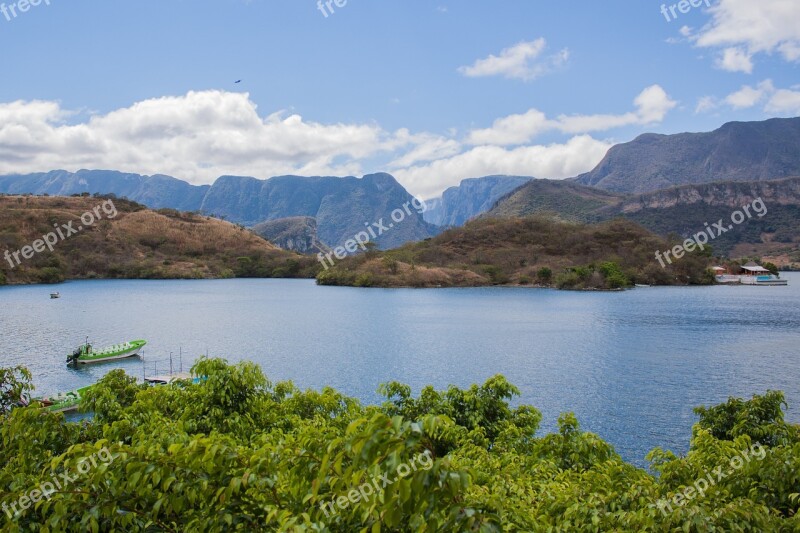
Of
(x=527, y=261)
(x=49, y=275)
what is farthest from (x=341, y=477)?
(x=49, y=275)

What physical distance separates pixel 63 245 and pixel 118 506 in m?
173

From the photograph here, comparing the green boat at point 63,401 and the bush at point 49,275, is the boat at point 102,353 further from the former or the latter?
the bush at point 49,275

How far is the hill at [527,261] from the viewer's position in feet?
428

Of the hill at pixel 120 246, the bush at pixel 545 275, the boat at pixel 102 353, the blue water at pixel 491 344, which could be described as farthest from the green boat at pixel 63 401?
the bush at pixel 545 275

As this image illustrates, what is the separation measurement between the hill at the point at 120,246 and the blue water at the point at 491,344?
161 feet

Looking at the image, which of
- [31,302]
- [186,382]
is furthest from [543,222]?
[186,382]

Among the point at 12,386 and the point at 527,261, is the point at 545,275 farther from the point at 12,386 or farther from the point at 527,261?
the point at 12,386

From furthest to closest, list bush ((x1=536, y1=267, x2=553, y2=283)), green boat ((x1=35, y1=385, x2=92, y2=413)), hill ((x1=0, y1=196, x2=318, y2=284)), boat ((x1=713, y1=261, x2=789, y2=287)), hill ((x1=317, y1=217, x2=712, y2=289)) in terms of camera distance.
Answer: hill ((x1=0, y1=196, x2=318, y2=284)), hill ((x1=317, y1=217, x2=712, y2=289)), boat ((x1=713, y1=261, x2=789, y2=287)), bush ((x1=536, y1=267, x2=553, y2=283)), green boat ((x1=35, y1=385, x2=92, y2=413))

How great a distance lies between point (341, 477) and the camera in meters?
4.32

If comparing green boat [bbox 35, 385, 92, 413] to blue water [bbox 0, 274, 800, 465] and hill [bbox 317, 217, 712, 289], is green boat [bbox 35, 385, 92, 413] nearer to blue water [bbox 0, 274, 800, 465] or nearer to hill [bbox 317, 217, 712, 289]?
blue water [bbox 0, 274, 800, 465]

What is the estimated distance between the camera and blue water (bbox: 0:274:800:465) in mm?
33438

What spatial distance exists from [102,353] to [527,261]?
11836 cm

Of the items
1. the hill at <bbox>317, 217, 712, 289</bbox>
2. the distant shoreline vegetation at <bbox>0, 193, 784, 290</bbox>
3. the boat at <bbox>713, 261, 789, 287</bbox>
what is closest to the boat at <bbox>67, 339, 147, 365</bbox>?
the hill at <bbox>317, 217, 712, 289</bbox>

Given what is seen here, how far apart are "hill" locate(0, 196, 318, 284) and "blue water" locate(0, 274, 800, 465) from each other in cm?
4913
